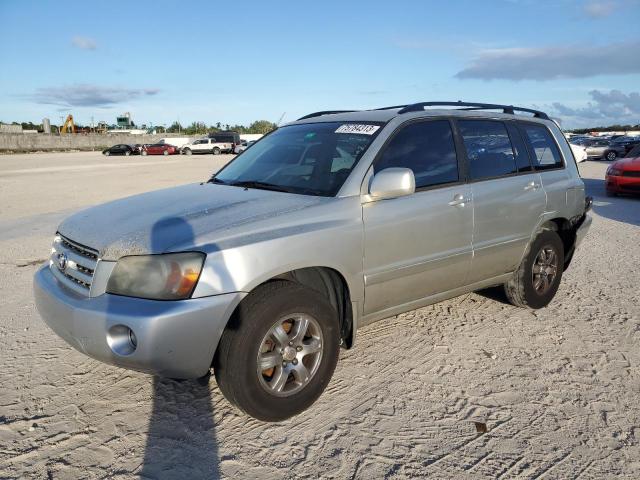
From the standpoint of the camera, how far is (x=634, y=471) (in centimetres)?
250

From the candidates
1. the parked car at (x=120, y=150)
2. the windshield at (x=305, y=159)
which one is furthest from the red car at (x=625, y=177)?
the parked car at (x=120, y=150)

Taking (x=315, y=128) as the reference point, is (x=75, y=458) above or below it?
below

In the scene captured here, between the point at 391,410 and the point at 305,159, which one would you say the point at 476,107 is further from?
the point at 391,410

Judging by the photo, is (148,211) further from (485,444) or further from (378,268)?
(485,444)

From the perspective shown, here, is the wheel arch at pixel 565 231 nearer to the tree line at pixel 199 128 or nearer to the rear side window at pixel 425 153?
the rear side window at pixel 425 153

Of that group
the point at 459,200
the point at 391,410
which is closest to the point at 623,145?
the point at 459,200

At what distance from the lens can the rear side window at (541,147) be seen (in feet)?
15.3

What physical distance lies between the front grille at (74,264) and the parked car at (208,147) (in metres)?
44.7

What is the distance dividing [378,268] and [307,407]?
98 cm

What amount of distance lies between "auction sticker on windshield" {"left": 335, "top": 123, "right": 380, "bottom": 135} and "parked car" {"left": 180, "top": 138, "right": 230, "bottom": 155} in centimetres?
4426

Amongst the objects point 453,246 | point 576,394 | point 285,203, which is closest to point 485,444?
point 576,394

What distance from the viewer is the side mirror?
3.24 meters

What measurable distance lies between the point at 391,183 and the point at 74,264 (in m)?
1.96

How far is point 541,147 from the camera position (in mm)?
4789
